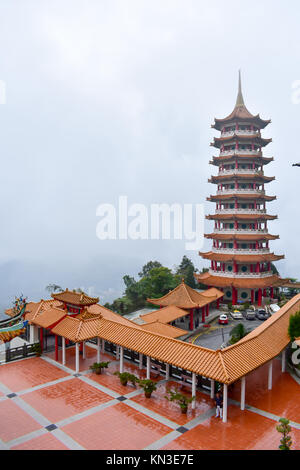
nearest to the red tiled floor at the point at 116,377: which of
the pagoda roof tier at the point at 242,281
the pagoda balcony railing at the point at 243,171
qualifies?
the pagoda roof tier at the point at 242,281

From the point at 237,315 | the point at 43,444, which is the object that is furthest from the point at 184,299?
the point at 43,444

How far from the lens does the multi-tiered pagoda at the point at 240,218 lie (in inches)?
1578

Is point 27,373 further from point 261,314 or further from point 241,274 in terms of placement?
point 241,274

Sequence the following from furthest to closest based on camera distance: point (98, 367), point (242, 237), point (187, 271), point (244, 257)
Answer: point (187, 271), point (242, 237), point (244, 257), point (98, 367)

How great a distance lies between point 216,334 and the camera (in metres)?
29.9

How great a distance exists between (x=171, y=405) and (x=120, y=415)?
8.55 feet

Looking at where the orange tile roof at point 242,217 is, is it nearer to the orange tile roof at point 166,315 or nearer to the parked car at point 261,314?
the parked car at point 261,314

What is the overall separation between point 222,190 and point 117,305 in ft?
64.9

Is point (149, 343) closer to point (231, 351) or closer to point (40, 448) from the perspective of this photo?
point (231, 351)

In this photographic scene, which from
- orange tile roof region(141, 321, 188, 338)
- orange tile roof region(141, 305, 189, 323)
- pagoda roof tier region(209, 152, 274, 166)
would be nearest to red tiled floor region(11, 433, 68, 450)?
orange tile roof region(141, 321, 188, 338)

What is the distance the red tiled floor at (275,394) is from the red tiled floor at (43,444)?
9.03 m
